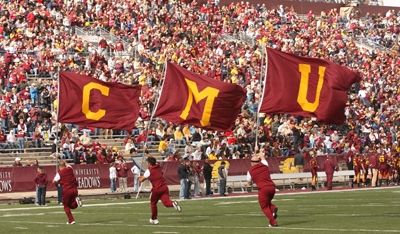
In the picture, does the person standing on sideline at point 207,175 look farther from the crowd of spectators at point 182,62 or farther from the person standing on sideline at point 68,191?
the person standing on sideline at point 68,191

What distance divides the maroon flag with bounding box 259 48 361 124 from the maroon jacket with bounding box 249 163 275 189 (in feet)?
14.9

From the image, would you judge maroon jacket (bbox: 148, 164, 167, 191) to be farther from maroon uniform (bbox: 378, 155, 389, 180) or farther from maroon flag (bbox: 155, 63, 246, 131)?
maroon uniform (bbox: 378, 155, 389, 180)

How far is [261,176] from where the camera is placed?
2812cm

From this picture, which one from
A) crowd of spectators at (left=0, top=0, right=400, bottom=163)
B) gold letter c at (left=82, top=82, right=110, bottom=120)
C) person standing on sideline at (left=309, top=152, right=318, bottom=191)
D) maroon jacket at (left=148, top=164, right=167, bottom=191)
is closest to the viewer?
maroon jacket at (left=148, top=164, right=167, bottom=191)

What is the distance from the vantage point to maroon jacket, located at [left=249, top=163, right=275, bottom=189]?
28.0 m

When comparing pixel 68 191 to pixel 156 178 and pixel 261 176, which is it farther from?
pixel 261 176

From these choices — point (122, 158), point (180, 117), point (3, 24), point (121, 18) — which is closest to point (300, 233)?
point (180, 117)

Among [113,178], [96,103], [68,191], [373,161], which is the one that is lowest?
[68,191]

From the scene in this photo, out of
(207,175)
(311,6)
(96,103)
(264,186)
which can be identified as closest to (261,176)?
(264,186)

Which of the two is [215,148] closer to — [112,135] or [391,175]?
[112,135]

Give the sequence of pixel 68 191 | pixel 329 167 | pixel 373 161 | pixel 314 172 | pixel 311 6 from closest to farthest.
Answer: pixel 68 191 → pixel 329 167 → pixel 314 172 → pixel 373 161 → pixel 311 6

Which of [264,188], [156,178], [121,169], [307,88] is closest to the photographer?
[264,188]

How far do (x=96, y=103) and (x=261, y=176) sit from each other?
33.8ft

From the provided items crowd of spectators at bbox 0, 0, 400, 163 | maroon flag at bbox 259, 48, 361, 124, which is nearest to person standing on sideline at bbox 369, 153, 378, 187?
crowd of spectators at bbox 0, 0, 400, 163
